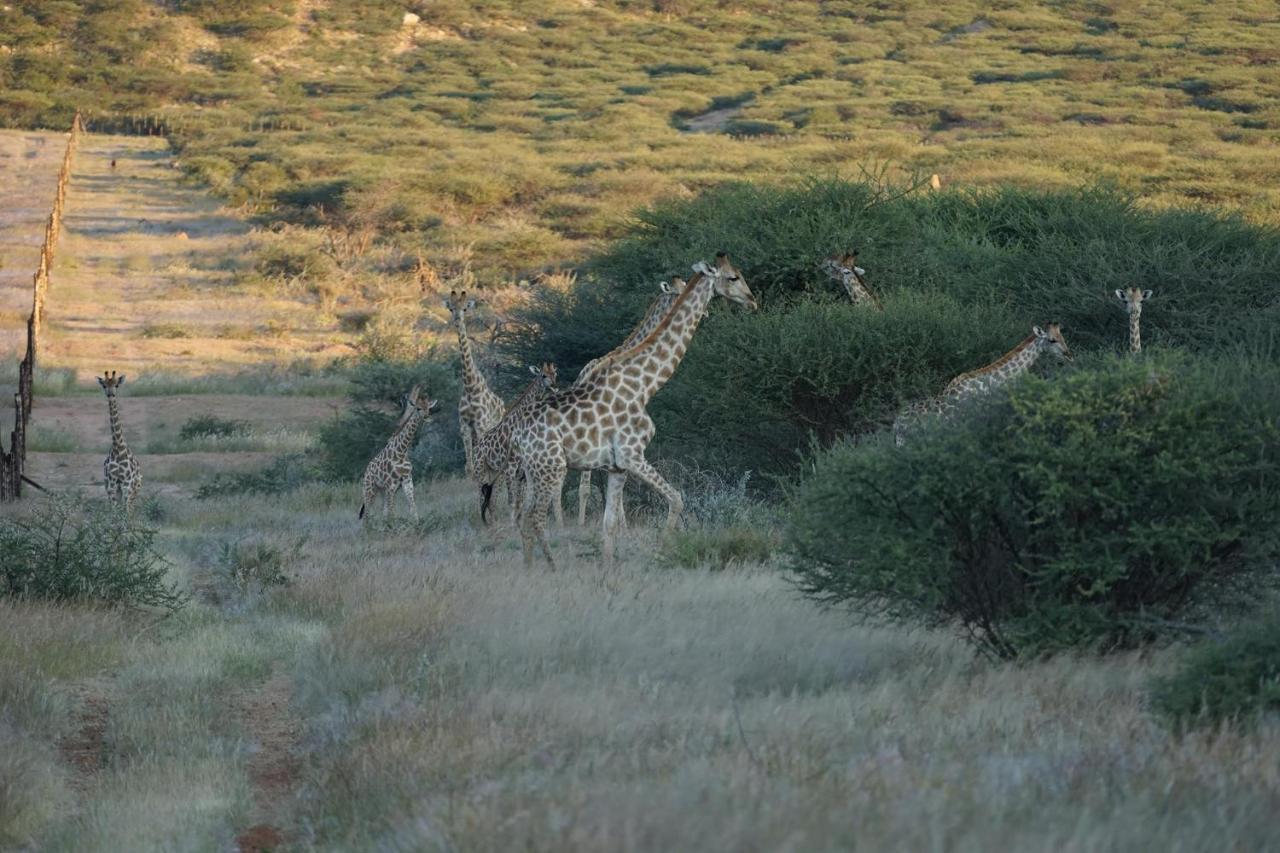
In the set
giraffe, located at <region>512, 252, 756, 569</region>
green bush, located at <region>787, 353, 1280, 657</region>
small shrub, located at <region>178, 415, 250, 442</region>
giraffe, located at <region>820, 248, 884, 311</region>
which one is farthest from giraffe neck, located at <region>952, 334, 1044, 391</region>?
small shrub, located at <region>178, 415, 250, 442</region>

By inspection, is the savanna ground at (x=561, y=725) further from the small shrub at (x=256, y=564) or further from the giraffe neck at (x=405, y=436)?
the giraffe neck at (x=405, y=436)

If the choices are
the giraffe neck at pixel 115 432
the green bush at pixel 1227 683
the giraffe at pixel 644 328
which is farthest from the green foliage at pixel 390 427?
the green bush at pixel 1227 683

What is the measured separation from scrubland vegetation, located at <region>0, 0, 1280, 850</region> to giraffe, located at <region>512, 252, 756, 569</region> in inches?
21.0

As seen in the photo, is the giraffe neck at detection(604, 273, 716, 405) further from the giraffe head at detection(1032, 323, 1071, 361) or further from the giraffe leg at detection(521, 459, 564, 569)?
the giraffe head at detection(1032, 323, 1071, 361)

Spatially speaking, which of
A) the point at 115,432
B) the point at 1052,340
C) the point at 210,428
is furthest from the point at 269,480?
the point at 1052,340

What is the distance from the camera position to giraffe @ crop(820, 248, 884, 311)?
55.2ft

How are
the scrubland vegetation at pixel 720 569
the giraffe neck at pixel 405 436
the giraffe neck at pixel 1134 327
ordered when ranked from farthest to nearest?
the giraffe neck at pixel 405 436 → the giraffe neck at pixel 1134 327 → the scrubland vegetation at pixel 720 569

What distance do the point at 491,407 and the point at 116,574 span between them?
6646 millimetres

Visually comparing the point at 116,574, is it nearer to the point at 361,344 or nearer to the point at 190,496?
the point at 190,496

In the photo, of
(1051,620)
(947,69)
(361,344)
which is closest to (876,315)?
(1051,620)

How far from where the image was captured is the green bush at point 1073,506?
775cm

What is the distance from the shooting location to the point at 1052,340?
1404 centimetres

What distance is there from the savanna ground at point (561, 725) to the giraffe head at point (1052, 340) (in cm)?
372

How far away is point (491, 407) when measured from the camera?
55.7 feet
